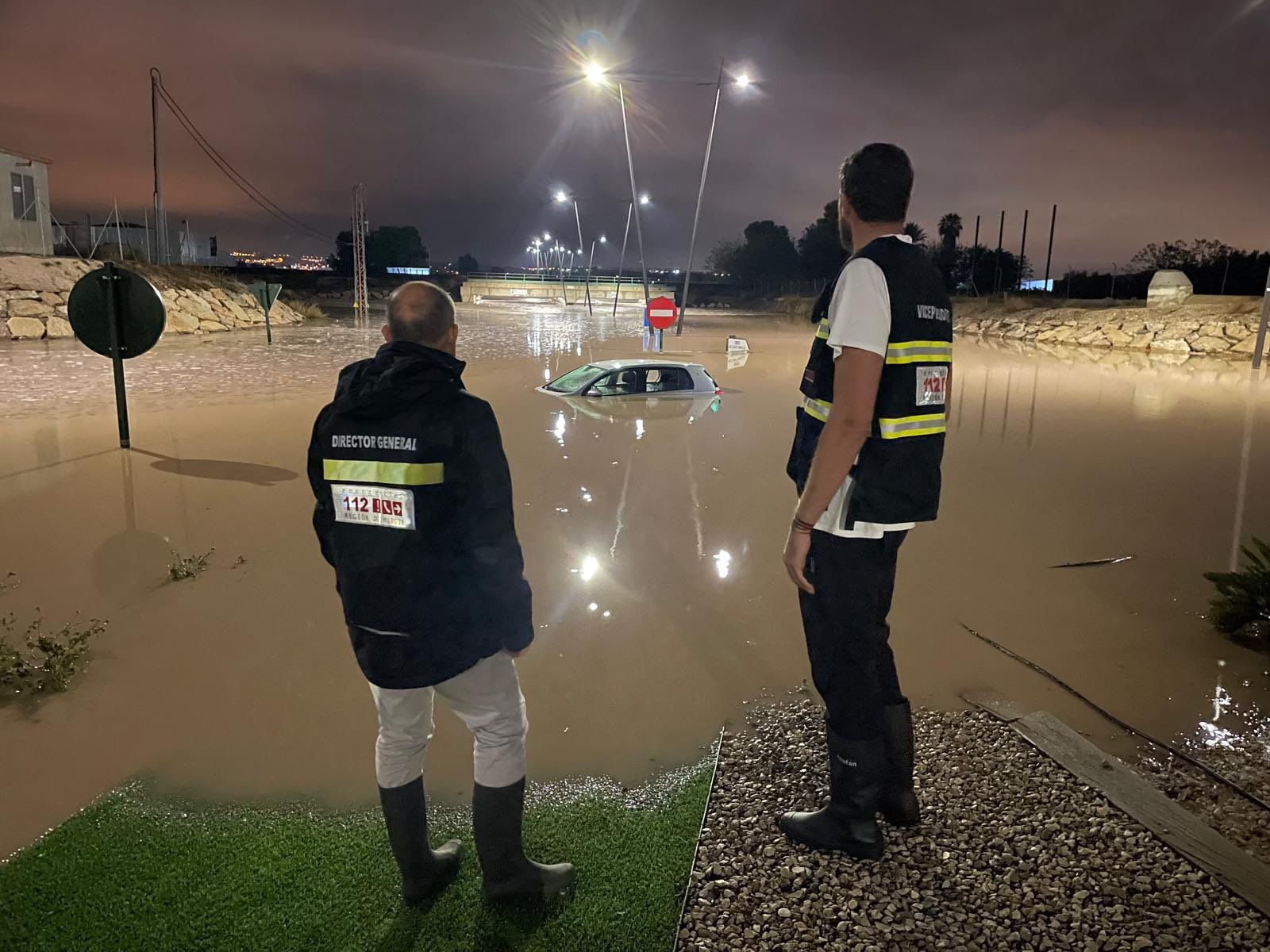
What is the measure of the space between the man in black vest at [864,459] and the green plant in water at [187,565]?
510 centimetres

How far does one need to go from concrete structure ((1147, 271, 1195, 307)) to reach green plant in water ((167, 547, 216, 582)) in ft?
143

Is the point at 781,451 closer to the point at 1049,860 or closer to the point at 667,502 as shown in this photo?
the point at 667,502

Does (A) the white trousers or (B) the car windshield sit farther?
(B) the car windshield

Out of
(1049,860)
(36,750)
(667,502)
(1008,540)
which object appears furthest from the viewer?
(667,502)

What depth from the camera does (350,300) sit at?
2751 inches

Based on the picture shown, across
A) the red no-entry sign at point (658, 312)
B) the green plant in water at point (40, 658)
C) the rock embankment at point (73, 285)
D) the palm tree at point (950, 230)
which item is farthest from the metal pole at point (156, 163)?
the palm tree at point (950, 230)

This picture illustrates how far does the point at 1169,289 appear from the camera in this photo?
131 ft

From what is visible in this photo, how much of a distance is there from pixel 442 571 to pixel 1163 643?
504 cm

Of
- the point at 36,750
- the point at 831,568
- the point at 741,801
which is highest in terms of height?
the point at 831,568

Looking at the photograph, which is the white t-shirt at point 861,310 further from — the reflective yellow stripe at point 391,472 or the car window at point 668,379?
the car window at point 668,379

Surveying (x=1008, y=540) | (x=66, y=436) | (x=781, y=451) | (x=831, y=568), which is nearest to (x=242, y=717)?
(x=831, y=568)

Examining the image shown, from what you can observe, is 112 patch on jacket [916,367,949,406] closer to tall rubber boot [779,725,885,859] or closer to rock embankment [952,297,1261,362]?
tall rubber boot [779,725,885,859]

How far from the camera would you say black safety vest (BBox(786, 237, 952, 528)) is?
8.73 feet

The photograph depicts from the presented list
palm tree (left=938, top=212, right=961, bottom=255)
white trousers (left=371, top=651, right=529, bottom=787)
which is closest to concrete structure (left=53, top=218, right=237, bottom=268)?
white trousers (left=371, top=651, right=529, bottom=787)
